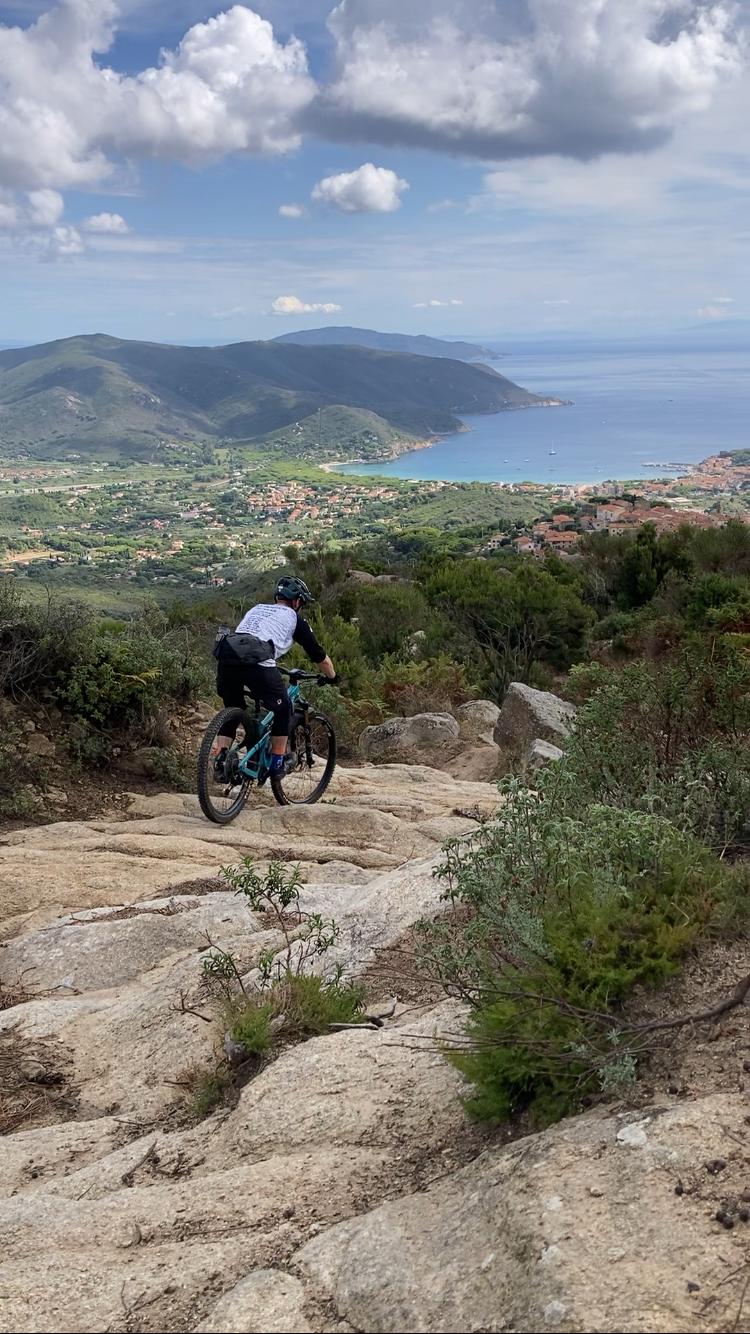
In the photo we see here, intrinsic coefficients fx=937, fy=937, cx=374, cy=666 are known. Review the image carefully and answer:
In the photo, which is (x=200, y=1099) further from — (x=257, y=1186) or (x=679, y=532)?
(x=679, y=532)

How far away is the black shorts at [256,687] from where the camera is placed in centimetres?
778

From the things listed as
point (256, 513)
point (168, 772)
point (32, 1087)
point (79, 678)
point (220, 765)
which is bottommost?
point (32, 1087)

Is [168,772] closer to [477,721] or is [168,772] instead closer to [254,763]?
[254,763]

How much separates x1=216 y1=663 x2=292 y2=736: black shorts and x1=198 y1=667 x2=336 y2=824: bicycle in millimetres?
100

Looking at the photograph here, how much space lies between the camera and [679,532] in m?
33.3

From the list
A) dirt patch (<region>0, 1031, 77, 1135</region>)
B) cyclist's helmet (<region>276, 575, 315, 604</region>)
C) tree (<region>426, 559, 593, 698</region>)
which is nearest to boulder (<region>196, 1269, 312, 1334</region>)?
dirt patch (<region>0, 1031, 77, 1135</region>)

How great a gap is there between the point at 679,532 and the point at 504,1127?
3274 centimetres

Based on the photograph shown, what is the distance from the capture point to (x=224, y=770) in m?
7.78

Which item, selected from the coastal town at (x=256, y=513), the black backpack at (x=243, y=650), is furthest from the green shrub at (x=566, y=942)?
the coastal town at (x=256, y=513)

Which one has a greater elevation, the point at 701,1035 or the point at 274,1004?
the point at 701,1035

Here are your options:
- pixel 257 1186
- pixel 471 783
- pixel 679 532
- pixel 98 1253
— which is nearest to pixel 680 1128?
pixel 257 1186

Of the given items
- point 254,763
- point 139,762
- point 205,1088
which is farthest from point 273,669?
point 205,1088

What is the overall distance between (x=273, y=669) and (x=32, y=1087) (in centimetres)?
414

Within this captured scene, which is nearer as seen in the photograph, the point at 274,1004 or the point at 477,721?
the point at 274,1004
